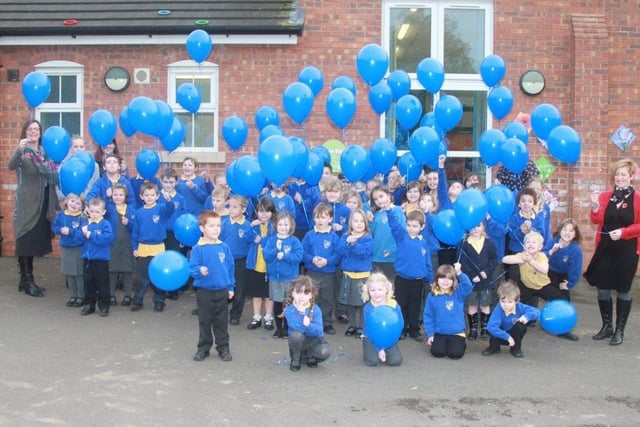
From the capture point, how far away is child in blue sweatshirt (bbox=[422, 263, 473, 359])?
6242mm

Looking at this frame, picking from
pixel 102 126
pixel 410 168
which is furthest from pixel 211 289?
pixel 410 168

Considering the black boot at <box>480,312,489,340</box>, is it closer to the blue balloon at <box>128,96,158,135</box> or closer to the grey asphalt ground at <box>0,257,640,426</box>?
the grey asphalt ground at <box>0,257,640,426</box>

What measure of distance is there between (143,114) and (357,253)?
267cm

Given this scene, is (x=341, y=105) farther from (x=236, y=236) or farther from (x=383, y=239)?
(x=236, y=236)

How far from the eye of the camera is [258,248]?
728cm

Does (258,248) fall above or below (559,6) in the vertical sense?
below

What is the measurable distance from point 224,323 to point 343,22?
6.05 meters

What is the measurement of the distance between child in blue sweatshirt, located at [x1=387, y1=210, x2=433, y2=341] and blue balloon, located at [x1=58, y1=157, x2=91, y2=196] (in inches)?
126

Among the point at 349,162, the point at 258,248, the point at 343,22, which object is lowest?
the point at 258,248

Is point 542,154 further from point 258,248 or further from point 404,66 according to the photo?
point 258,248

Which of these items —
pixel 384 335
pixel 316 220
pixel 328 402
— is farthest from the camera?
pixel 316 220

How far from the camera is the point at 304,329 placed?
5.86 m

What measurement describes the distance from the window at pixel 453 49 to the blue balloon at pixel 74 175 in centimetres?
505

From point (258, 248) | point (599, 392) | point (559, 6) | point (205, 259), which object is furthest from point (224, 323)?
point (559, 6)
